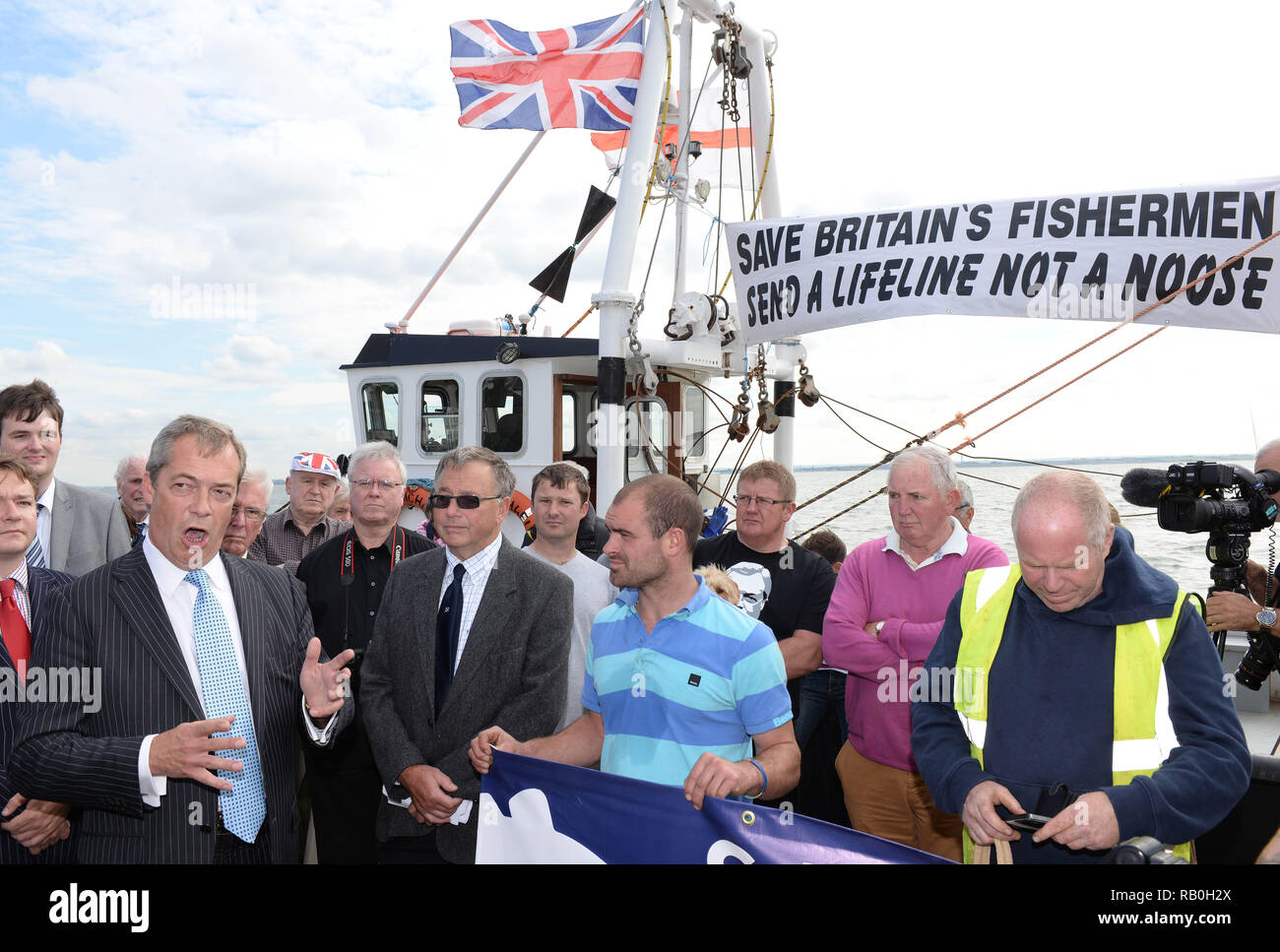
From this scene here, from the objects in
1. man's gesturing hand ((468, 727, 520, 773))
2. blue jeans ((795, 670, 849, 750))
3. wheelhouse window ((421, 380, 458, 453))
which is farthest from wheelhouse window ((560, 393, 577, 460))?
man's gesturing hand ((468, 727, 520, 773))

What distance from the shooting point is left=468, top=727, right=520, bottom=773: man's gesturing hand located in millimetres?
2883

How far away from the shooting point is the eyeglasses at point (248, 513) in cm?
436

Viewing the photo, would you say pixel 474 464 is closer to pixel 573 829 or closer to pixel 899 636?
pixel 573 829

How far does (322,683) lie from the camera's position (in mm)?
2766

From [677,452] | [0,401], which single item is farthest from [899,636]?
[677,452]

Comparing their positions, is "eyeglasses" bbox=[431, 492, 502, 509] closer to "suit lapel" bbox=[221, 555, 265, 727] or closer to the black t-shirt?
"suit lapel" bbox=[221, 555, 265, 727]

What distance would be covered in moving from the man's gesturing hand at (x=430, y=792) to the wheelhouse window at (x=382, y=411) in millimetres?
7486

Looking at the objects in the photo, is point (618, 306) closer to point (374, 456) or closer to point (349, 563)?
point (374, 456)

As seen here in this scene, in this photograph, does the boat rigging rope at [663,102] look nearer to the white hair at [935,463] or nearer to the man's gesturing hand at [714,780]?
the white hair at [935,463]

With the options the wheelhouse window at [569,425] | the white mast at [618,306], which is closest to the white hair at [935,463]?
the white mast at [618,306]

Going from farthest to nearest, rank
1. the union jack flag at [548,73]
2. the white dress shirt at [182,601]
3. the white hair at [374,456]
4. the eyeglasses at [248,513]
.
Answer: the union jack flag at [548,73]
the eyeglasses at [248,513]
the white hair at [374,456]
the white dress shirt at [182,601]

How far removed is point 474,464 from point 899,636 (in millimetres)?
1916

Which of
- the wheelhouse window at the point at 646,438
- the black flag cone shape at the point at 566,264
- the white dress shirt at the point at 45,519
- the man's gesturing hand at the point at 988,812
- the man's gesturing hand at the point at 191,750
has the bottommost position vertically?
the man's gesturing hand at the point at 988,812
